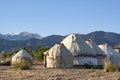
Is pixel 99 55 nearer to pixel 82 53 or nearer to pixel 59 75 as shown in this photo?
pixel 82 53

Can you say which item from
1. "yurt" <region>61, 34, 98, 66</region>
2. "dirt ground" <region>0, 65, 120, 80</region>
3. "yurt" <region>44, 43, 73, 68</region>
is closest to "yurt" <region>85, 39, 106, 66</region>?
"yurt" <region>61, 34, 98, 66</region>

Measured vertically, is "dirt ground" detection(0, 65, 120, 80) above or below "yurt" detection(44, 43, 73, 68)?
below

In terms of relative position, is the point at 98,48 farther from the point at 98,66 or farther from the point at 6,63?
the point at 6,63

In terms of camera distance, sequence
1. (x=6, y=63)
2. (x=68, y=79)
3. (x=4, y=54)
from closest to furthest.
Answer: (x=68, y=79) < (x=6, y=63) < (x=4, y=54)

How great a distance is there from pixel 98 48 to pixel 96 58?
1.52 m

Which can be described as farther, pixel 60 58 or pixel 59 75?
pixel 60 58

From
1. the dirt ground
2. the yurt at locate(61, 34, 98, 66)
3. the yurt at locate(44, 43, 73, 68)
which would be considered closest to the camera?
the dirt ground

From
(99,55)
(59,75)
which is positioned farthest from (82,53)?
(59,75)

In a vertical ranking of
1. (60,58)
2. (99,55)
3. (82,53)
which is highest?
(82,53)

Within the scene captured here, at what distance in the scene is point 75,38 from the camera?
4244 cm

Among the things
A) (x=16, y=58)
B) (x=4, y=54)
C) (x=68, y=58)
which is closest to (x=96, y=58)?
(x=68, y=58)

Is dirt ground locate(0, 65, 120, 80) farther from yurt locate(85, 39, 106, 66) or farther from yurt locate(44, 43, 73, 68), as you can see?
yurt locate(85, 39, 106, 66)

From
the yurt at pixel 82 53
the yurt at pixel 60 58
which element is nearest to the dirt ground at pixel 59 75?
the yurt at pixel 60 58

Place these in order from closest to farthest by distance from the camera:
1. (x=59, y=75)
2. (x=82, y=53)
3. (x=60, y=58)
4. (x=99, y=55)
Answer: (x=59, y=75) → (x=60, y=58) → (x=82, y=53) → (x=99, y=55)
